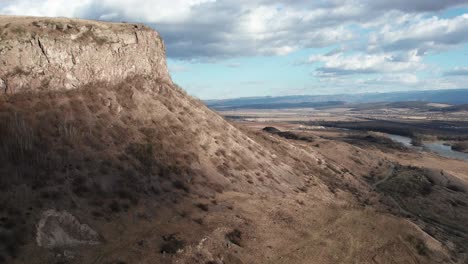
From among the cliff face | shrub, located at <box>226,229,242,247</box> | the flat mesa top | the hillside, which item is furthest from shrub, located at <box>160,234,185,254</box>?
the flat mesa top

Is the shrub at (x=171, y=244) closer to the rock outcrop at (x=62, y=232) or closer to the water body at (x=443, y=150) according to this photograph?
the rock outcrop at (x=62, y=232)

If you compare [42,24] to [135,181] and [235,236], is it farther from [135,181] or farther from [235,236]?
[235,236]

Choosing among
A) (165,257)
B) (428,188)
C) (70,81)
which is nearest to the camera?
(165,257)

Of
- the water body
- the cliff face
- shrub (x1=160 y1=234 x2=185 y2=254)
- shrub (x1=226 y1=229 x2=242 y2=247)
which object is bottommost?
the water body

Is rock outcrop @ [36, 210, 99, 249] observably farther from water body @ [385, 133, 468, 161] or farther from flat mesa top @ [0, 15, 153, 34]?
water body @ [385, 133, 468, 161]

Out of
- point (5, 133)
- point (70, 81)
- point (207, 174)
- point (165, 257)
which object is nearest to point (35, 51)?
point (70, 81)

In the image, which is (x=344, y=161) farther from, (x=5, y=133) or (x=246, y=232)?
(x=5, y=133)
